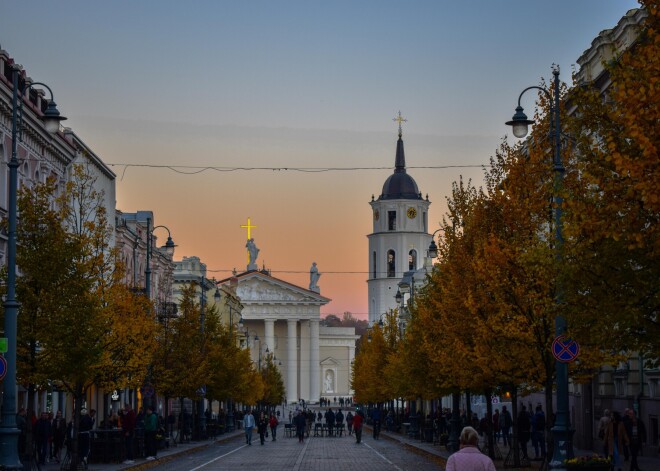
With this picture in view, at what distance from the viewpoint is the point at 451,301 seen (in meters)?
38.2

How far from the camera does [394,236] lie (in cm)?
18712

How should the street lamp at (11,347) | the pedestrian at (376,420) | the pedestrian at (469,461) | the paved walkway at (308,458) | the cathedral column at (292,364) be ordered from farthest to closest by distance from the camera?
the cathedral column at (292,364) < the pedestrian at (376,420) < the paved walkway at (308,458) < the street lamp at (11,347) < the pedestrian at (469,461)

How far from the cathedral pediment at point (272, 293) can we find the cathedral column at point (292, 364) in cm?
348

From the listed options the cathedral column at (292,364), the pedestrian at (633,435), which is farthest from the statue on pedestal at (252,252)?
the pedestrian at (633,435)

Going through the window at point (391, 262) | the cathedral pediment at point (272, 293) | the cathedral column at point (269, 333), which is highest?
the window at point (391, 262)

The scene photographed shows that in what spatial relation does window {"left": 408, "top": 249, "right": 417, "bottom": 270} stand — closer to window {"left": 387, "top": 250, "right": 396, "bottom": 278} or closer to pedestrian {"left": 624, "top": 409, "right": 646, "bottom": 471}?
window {"left": 387, "top": 250, "right": 396, "bottom": 278}

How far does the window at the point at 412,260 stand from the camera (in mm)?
184250

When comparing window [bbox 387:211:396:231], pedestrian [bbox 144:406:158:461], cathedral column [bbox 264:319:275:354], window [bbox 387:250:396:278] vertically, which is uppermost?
window [bbox 387:211:396:231]

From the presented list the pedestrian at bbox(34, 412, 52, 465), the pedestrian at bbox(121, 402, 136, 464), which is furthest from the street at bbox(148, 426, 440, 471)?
the pedestrian at bbox(34, 412, 52, 465)

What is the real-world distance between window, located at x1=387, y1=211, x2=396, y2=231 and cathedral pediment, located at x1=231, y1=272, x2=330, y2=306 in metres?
13.5

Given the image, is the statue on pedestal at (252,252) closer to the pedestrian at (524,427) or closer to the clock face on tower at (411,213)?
the clock face on tower at (411,213)

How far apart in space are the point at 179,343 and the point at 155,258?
2510 cm

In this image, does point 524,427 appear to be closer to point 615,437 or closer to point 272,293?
point 615,437

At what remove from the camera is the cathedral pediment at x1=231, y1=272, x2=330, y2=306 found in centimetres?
18425
